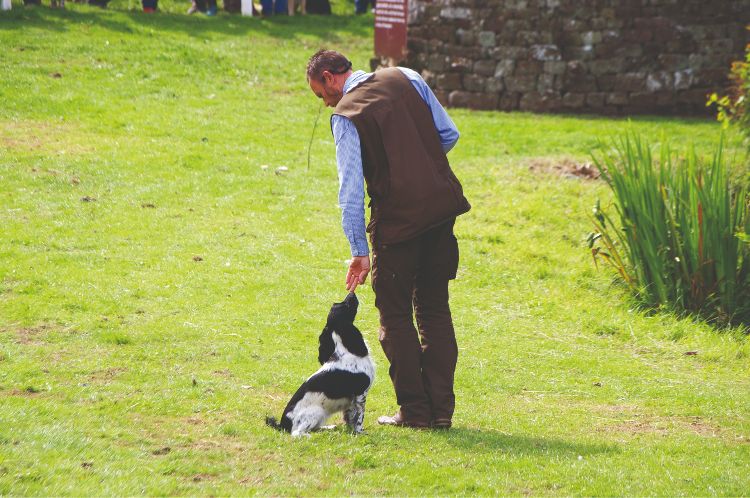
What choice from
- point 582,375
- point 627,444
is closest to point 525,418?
point 627,444

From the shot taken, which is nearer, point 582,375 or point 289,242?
point 582,375

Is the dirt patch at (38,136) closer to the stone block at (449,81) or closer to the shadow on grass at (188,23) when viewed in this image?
the shadow on grass at (188,23)

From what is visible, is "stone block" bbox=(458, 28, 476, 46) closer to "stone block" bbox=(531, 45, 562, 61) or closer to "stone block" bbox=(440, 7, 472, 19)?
"stone block" bbox=(440, 7, 472, 19)

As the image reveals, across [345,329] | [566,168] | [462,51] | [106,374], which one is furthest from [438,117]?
[462,51]

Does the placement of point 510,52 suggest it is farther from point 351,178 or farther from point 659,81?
point 351,178

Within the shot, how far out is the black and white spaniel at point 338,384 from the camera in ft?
17.9

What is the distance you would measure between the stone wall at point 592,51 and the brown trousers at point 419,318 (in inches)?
441

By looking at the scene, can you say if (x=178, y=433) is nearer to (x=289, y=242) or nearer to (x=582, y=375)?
(x=582, y=375)

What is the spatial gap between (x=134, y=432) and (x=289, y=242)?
492cm

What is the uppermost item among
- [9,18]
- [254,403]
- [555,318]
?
[9,18]

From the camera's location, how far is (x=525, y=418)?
247 inches

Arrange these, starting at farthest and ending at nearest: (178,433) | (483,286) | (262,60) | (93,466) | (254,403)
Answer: (262,60)
(483,286)
(254,403)
(178,433)
(93,466)

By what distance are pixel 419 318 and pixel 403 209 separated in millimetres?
705

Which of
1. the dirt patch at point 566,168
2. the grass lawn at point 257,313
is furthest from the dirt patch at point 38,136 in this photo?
the dirt patch at point 566,168
